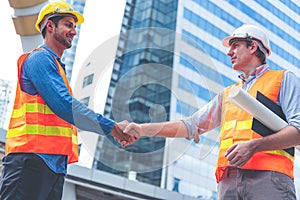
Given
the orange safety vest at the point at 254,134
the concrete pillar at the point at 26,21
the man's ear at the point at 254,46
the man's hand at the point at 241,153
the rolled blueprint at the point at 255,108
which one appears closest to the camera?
the rolled blueprint at the point at 255,108

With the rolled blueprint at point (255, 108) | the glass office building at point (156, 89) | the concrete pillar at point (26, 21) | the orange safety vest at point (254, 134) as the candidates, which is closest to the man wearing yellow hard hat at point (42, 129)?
the glass office building at point (156, 89)

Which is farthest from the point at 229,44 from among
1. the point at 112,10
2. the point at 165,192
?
the point at 165,192

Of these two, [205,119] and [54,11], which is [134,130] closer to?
[205,119]

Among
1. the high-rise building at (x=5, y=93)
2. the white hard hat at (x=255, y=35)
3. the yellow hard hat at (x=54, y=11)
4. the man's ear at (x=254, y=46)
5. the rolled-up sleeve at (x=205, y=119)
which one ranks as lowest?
the rolled-up sleeve at (x=205, y=119)

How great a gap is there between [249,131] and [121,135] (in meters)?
0.58

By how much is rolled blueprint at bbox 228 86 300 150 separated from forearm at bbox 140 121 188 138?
0.46 metres

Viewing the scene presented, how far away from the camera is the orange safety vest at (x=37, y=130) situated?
2.01 m

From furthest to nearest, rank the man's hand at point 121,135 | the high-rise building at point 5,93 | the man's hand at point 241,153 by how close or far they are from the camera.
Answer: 1. the high-rise building at point 5,93
2. the man's hand at point 121,135
3. the man's hand at point 241,153

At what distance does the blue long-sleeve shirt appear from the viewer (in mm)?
1992

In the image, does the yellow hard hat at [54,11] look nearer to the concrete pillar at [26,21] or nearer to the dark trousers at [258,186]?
the dark trousers at [258,186]

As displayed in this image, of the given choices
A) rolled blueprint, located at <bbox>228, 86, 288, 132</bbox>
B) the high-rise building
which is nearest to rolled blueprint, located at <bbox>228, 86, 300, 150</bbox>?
rolled blueprint, located at <bbox>228, 86, 288, 132</bbox>

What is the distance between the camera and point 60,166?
6.84ft

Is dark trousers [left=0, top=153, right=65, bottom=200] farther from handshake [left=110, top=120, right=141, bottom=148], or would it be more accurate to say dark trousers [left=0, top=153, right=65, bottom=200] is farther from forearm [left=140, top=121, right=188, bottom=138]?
forearm [left=140, top=121, right=188, bottom=138]

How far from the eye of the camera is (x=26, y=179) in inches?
77.9
